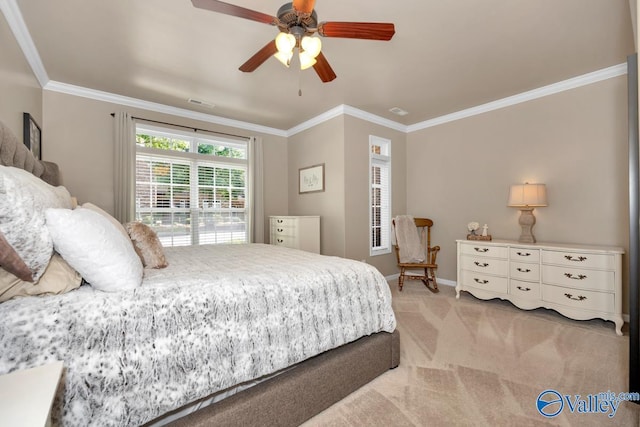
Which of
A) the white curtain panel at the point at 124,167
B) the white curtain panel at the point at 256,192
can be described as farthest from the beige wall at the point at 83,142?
the white curtain panel at the point at 256,192

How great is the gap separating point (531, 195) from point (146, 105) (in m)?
4.96

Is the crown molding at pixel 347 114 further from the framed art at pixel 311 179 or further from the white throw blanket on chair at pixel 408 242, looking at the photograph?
the white throw blanket on chair at pixel 408 242

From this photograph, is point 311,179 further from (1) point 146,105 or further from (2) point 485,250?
(2) point 485,250

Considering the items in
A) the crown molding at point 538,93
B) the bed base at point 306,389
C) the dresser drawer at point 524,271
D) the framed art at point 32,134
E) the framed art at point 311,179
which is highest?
the crown molding at point 538,93

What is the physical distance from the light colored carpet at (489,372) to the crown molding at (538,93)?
257 cm

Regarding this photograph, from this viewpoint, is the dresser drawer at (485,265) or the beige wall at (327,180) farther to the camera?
the beige wall at (327,180)

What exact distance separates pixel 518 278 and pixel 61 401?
3869 mm

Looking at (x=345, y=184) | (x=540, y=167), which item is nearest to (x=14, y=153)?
(x=345, y=184)

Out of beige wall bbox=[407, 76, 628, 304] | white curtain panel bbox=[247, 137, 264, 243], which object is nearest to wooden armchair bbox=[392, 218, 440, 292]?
beige wall bbox=[407, 76, 628, 304]

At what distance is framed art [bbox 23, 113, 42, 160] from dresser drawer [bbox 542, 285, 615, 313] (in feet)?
17.5

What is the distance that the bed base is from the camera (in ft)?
4.18

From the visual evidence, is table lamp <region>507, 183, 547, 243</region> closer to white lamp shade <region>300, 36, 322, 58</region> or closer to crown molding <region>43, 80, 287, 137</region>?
white lamp shade <region>300, 36, 322, 58</region>

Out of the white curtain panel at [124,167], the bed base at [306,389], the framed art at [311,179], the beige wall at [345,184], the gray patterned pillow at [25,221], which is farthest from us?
the framed art at [311,179]

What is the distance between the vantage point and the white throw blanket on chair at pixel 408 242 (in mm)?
4156
